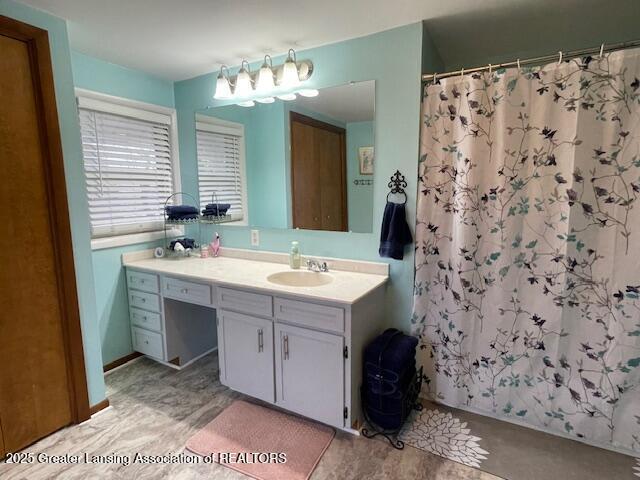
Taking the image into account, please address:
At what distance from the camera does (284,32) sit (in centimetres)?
201

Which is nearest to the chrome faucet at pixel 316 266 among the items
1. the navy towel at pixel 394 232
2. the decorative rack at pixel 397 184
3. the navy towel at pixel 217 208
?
the navy towel at pixel 394 232

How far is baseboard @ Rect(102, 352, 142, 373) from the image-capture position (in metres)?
2.56

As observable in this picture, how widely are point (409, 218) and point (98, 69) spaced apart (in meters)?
2.37

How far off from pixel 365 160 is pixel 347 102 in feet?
1.29

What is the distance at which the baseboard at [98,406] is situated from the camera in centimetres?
208

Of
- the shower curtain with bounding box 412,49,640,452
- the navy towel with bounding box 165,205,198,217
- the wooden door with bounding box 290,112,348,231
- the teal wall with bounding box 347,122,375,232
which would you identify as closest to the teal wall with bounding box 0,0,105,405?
the navy towel with bounding box 165,205,198,217

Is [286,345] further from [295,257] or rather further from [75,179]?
[75,179]

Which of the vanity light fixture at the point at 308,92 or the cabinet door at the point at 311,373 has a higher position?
the vanity light fixture at the point at 308,92

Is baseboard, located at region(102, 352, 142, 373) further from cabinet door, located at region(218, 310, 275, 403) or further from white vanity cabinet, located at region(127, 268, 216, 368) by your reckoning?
cabinet door, located at region(218, 310, 275, 403)

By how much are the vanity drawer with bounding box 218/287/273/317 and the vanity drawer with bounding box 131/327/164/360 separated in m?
0.81

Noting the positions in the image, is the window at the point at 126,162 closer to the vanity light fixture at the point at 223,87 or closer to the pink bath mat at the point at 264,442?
the vanity light fixture at the point at 223,87

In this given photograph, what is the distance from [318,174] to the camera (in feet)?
7.60

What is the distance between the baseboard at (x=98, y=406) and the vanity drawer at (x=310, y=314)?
50.7 inches

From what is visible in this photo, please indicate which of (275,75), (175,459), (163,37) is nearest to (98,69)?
(163,37)
